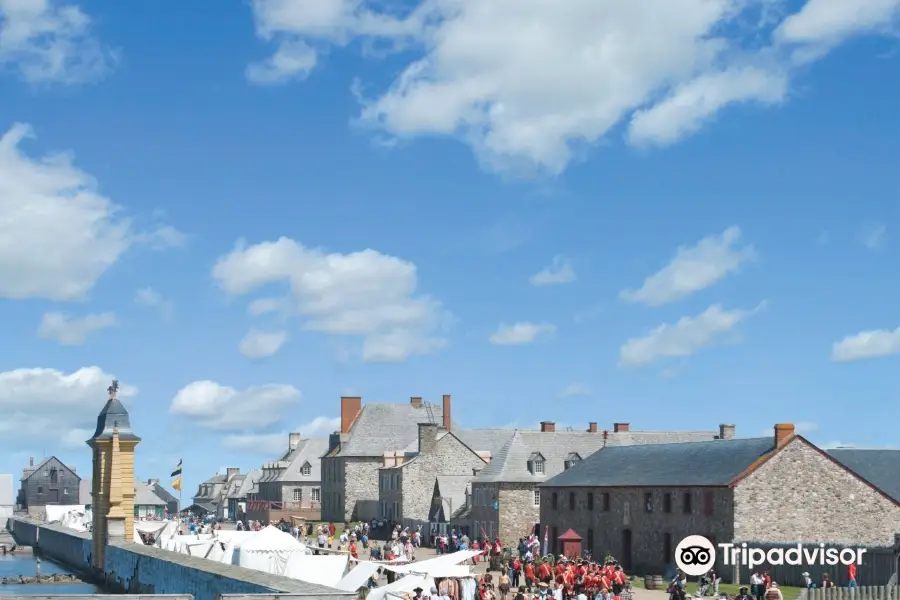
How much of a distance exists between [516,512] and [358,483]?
2834cm

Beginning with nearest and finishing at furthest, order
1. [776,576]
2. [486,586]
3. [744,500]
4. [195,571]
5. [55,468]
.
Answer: [195,571], [486,586], [776,576], [744,500], [55,468]

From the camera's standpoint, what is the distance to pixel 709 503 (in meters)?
49.0

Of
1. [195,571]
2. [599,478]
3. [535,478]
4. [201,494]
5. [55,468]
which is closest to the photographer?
[195,571]

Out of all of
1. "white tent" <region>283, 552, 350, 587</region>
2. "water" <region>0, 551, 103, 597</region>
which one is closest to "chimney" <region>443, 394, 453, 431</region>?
"water" <region>0, 551, 103, 597</region>

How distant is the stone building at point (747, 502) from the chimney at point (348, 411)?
4597cm

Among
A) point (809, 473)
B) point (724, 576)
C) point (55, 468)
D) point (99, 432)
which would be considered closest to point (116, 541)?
point (99, 432)

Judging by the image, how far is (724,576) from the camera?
151 ft

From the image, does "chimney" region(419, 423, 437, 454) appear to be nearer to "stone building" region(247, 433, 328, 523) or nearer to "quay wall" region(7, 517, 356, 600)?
"stone building" region(247, 433, 328, 523)

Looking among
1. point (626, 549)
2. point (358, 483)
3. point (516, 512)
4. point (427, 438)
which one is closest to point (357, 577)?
point (626, 549)

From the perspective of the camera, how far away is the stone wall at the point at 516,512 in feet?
220

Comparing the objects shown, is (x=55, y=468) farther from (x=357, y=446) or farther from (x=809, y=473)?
(x=809, y=473)

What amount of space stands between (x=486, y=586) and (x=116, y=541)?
1908 centimetres

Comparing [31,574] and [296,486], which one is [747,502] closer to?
[31,574]

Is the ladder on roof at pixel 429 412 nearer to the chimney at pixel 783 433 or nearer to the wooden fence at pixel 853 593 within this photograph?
the chimney at pixel 783 433
